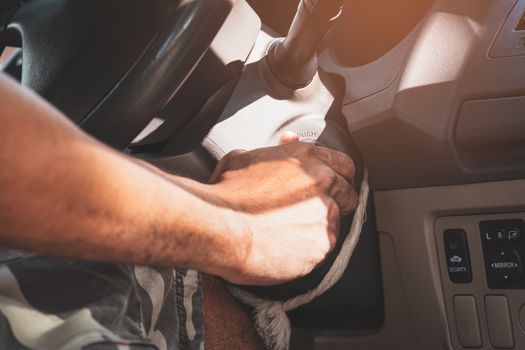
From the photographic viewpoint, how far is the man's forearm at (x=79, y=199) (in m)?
0.36

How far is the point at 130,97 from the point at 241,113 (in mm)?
144

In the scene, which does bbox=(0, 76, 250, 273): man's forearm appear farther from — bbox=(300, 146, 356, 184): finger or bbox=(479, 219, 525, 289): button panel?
bbox=(479, 219, 525, 289): button panel

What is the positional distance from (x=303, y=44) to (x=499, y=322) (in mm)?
367

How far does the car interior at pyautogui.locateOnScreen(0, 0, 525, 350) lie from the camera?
0.63m

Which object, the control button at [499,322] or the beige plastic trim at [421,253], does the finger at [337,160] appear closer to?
the beige plastic trim at [421,253]

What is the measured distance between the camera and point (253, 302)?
71cm

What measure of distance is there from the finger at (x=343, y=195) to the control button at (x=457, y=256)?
115 millimetres

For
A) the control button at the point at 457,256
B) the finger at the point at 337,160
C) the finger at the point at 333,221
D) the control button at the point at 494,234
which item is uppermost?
the finger at the point at 337,160

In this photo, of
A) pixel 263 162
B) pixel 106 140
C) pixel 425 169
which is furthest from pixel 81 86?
pixel 425 169

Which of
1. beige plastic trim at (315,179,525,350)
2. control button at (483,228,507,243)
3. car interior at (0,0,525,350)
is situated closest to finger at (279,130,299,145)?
car interior at (0,0,525,350)

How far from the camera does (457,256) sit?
0.67 meters

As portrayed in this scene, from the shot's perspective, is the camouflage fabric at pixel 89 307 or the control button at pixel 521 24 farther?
the control button at pixel 521 24

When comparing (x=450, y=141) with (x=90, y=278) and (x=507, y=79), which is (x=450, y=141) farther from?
(x=90, y=278)

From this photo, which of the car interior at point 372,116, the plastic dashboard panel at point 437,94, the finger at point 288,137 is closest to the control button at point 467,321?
the car interior at point 372,116
